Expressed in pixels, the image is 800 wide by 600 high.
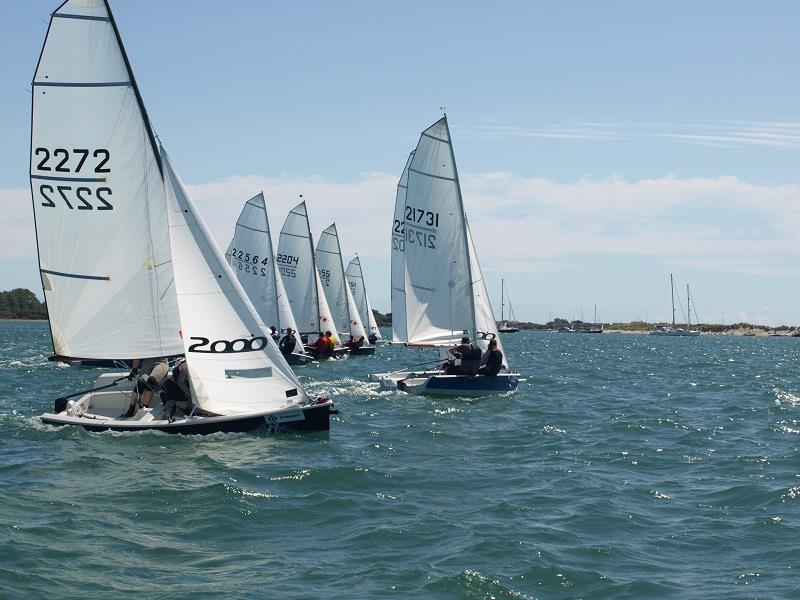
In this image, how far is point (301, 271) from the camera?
147 ft

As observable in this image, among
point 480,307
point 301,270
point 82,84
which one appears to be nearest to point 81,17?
point 82,84

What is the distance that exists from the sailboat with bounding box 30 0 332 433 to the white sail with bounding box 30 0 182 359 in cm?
2

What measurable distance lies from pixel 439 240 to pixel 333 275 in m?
24.1

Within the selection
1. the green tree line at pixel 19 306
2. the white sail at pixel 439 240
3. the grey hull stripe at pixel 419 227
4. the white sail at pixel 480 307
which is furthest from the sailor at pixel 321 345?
the green tree line at pixel 19 306

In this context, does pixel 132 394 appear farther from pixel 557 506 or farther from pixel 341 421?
pixel 557 506

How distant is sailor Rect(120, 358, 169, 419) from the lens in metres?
17.2

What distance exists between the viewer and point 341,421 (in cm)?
1988

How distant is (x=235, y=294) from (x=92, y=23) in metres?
5.03

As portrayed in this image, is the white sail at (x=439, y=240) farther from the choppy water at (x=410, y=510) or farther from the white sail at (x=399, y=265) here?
the choppy water at (x=410, y=510)

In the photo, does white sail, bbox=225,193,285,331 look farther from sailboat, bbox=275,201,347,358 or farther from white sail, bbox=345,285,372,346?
white sail, bbox=345,285,372,346

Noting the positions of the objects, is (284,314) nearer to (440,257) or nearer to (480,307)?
(440,257)

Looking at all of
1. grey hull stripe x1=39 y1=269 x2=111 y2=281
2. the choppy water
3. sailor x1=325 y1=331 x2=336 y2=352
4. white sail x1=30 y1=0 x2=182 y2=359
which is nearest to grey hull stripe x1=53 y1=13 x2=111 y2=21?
white sail x1=30 y1=0 x2=182 y2=359

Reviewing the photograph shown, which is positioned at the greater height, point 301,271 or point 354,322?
point 301,271

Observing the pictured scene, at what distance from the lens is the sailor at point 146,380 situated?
17.2 m
